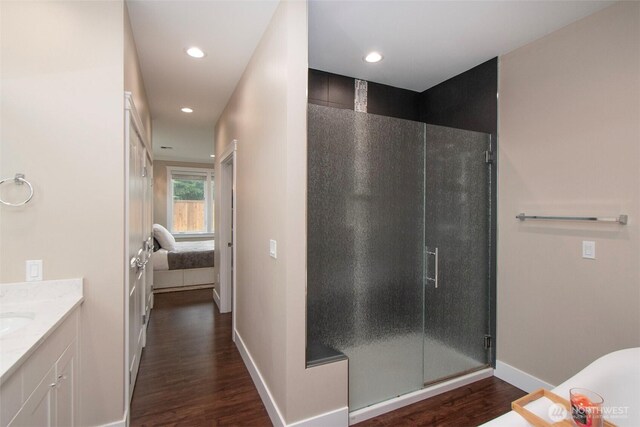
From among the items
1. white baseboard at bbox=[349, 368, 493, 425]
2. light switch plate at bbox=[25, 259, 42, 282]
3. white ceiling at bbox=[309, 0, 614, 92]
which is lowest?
white baseboard at bbox=[349, 368, 493, 425]

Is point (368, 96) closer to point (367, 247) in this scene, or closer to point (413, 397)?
point (367, 247)

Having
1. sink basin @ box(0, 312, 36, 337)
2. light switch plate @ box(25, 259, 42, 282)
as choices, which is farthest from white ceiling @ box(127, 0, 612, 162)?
sink basin @ box(0, 312, 36, 337)

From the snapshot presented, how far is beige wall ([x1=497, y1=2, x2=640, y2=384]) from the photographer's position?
1.92 metres

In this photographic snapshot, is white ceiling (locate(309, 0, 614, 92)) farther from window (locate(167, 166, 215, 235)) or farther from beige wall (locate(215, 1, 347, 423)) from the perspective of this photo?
window (locate(167, 166, 215, 235))

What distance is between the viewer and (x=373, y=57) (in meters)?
2.66

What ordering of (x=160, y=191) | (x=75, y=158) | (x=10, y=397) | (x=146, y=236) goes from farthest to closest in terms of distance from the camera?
(x=160, y=191)
(x=146, y=236)
(x=75, y=158)
(x=10, y=397)

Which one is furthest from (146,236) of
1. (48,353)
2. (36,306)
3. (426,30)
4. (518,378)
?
(518,378)

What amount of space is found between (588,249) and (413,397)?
159 centimetres

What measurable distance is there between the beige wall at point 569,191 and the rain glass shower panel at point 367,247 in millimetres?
841

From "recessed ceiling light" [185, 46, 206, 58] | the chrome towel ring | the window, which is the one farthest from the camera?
the window

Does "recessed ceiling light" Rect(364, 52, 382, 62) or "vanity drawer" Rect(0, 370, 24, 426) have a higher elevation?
"recessed ceiling light" Rect(364, 52, 382, 62)

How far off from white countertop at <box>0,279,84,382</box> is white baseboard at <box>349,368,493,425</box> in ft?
5.80

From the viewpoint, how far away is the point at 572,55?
218 centimetres

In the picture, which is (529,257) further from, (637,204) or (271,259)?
(271,259)
